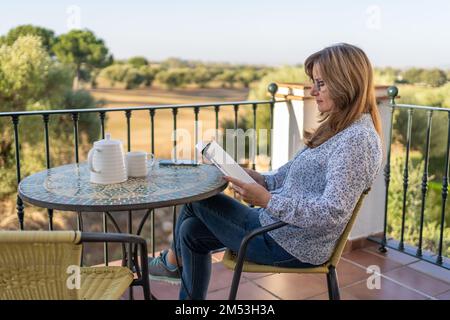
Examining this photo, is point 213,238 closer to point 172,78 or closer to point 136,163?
point 136,163

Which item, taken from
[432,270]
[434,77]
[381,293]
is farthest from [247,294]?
[434,77]

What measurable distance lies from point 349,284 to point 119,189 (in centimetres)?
159

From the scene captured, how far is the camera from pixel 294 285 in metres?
2.72

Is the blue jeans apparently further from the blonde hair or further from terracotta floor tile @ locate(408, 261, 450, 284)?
→ terracotta floor tile @ locate(408, 261, 450, 284)

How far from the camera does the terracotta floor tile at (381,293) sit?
8.53 ft

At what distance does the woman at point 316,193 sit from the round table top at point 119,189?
13cm

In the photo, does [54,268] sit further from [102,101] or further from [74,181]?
[102,101]

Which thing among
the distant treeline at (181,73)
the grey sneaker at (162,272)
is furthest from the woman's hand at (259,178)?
the distant treeline at (181,73)

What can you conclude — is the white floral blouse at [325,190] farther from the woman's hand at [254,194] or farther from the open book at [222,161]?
the open book at [222,161]

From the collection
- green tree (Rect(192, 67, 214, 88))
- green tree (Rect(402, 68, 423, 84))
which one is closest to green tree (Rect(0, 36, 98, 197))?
green tree (Rect(402, 68, 423, 84))

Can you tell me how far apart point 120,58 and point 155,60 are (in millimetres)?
3067

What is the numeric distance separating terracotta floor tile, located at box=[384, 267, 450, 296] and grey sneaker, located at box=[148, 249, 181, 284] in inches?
54.3

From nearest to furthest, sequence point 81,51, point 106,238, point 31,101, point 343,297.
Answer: point 106,238
point 343,297
point 31,101
point 81,51

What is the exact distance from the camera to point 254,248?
1.81 meters
